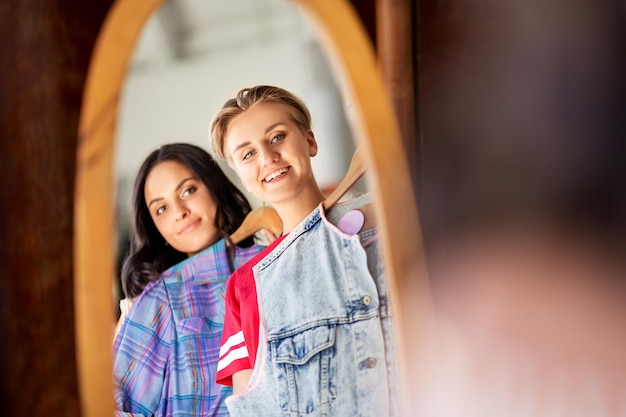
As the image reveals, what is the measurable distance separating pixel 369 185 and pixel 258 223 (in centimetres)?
12

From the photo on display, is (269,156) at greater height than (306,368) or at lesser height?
greater

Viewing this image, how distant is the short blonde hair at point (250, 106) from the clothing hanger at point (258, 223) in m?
0.06

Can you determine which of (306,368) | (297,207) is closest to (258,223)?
(297,207)

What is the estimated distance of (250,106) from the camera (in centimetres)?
63

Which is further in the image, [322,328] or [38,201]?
[322,328]

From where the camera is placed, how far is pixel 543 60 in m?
0.88

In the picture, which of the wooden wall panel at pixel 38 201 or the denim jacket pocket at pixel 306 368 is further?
the denim jacket pocket at pixel 306 368

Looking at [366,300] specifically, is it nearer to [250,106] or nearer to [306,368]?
[306,368]

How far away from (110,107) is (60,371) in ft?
0.66

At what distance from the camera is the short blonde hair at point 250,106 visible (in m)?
0.62

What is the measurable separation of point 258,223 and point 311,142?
93 millimetres

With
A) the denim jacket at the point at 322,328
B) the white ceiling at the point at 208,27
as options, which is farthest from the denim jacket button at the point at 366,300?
the white ceiling at the point at 208,27

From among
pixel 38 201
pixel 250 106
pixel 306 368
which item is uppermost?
pixel 250 106

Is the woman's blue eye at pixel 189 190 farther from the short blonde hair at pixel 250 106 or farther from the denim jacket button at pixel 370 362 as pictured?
the denim jacket button at pixel 370 362
